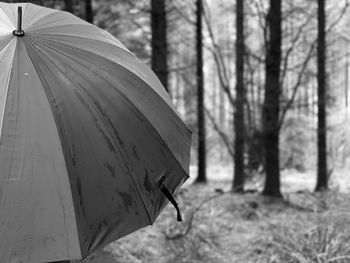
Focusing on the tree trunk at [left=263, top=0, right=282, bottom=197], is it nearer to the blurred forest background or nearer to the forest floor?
the blurred forest background

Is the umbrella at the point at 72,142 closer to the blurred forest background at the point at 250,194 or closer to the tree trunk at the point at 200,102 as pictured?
the blurred forest background at the point at 250,194

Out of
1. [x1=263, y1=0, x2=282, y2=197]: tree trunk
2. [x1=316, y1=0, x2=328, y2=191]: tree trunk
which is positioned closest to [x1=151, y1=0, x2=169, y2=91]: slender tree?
[x1=263, y1=0, x2=282, y2=197]: tree trunk

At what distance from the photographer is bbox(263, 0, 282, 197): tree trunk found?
9.13 metres

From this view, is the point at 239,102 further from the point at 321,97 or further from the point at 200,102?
the point at 321,97

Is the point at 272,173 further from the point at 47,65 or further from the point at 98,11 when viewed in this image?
the point at 47,65

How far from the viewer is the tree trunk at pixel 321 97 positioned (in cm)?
1195

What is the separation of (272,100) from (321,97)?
379 cm

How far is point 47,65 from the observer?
1.96m

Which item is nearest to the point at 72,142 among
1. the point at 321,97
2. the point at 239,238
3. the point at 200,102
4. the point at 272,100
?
the point at 239,238

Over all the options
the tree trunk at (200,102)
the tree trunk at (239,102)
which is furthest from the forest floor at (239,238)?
the tree trunk at (200,102)

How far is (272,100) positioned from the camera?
930 centimetres

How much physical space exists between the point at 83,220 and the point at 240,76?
1036 centimetres

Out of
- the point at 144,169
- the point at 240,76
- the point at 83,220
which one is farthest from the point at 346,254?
the point at 240,76

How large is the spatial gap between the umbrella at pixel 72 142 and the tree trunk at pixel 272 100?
7.14 meters
